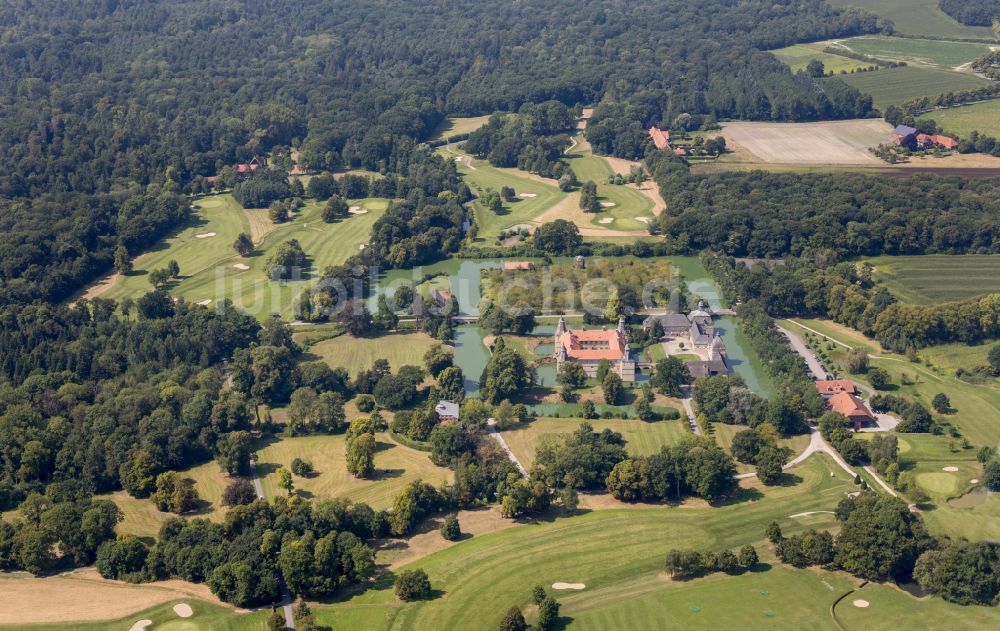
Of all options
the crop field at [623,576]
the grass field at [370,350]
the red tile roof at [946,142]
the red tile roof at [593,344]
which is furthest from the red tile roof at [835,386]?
the red tile roof at [946,142]

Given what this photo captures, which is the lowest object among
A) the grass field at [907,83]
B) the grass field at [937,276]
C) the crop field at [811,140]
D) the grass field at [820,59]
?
the grass field at [937,276]

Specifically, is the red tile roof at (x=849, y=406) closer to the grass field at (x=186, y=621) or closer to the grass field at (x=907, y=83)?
the grass field at (x=186, y=621)

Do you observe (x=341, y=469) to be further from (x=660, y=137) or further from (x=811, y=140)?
(x=811, y=140)

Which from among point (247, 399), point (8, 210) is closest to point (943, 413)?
point (247, 399)

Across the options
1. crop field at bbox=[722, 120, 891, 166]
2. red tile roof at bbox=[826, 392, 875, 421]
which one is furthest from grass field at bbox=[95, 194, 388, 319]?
crop field at bbox=[722, 120, 891, 166]

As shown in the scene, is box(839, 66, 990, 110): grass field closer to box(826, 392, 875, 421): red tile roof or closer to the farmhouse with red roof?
the farmhouse with red roof
